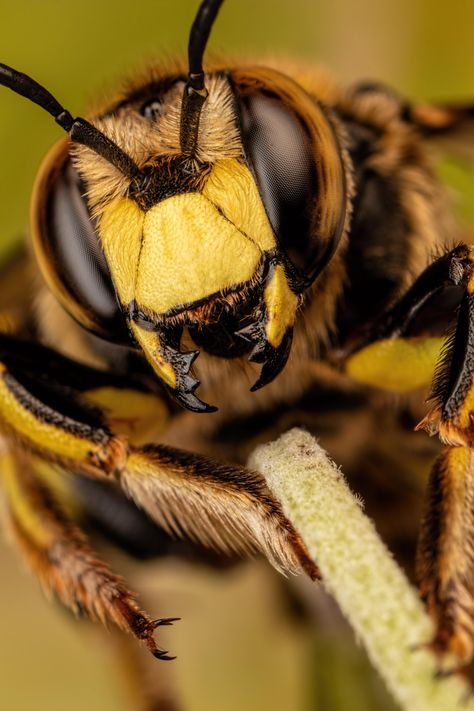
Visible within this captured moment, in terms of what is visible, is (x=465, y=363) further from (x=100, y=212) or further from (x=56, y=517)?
(x=56, y=517)

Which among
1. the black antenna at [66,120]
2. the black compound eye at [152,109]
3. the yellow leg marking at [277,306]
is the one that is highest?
the black antenna at [66,120]

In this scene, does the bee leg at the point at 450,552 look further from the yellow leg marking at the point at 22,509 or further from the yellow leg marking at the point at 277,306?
the yellow leg marking at the point at 22,509

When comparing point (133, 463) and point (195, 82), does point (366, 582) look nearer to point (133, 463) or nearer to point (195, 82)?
point (133, 463)

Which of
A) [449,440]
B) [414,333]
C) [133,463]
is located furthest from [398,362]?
[133,463]

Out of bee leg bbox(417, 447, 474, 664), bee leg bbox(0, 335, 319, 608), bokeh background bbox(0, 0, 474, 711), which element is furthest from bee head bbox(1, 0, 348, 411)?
bokeh background bbox(0, 0, 474, 711)

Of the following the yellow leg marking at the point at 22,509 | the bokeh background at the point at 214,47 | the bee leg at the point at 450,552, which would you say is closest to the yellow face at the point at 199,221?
the bee leg at the point at 450,552

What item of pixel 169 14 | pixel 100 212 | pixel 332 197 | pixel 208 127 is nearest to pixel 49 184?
pixel 100 212
